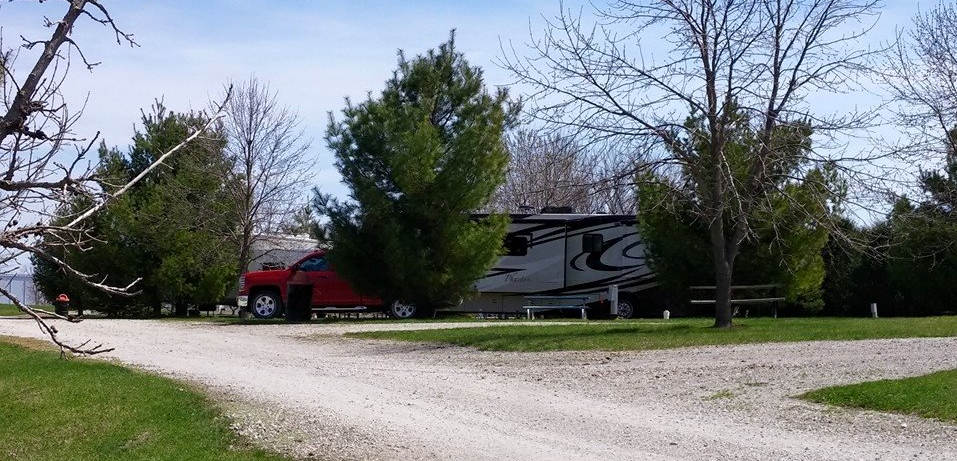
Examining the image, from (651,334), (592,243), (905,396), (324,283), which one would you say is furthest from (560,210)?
(905,396)

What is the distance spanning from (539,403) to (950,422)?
4278 millimetres

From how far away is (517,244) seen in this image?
30.4 meters

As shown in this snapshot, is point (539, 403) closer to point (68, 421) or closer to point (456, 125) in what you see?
point (68, 421)

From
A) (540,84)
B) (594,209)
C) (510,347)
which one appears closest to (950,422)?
(510,347)

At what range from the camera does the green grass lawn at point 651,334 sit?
17.9m

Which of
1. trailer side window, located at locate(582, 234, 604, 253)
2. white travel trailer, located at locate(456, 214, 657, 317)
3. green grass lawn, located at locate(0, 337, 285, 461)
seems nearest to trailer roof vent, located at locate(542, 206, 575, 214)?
white travel trailer, located at locate(456, 214, 657, 317)

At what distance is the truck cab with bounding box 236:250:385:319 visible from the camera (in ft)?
94.5

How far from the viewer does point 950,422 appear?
33.8 ft

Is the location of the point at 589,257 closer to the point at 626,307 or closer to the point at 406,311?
the point at 626,307

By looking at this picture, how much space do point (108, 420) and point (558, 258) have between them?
65.7 feet

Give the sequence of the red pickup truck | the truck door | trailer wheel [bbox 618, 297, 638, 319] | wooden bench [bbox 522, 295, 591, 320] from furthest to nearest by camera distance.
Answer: trailer wheel [bbox 618, 297, 638, 319], wooden bench [bbox 522, 295, 591, 320], the truck door, the red pickup truck

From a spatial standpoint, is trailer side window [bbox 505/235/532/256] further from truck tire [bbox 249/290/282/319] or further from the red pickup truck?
truck tire [bbox 249/290/282/319]

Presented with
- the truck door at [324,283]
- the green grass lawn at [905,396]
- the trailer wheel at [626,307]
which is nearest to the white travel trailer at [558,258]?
the trailer wheel at [626,307]

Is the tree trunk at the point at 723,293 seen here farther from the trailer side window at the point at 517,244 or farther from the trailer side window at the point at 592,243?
the trailer side window at the point at 517,244
